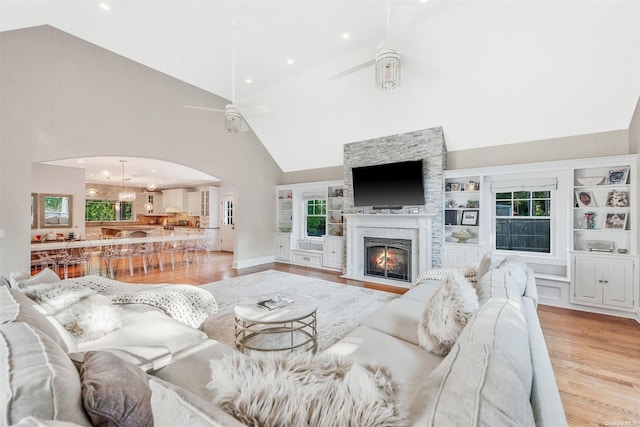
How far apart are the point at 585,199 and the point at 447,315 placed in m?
4.07

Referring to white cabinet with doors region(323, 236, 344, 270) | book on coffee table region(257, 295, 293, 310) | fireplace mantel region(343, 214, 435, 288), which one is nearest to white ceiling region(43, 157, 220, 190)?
white cabinet with doors region(323, 236, 344, 270)

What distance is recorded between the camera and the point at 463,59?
153 inches

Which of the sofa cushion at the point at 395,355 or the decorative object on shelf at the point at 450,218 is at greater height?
the decorative object on shelf at the point at 450,218

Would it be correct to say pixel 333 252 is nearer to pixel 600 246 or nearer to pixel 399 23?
pixel 600 246

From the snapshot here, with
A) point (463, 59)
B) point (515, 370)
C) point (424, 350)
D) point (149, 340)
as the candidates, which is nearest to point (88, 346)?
point (149, 340)

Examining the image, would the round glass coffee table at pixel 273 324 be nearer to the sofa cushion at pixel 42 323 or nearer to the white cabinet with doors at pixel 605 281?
the sofa cushion at pixel 42 323

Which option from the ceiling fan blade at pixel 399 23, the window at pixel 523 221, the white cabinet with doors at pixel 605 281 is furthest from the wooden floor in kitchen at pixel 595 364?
the ceiling fan blade at pixel 399 23

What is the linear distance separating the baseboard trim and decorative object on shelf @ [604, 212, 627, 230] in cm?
671

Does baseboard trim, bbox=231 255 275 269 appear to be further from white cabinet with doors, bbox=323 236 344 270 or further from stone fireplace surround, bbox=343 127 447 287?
stone fireplace surround, bbox=343 127 447 287

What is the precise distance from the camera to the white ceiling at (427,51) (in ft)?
10.6

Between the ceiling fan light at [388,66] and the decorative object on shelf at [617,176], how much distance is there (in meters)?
3.71

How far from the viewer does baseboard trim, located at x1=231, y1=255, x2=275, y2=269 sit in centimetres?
670

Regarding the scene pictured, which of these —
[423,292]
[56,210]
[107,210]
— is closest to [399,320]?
[423,292]

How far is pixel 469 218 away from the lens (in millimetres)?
5008
